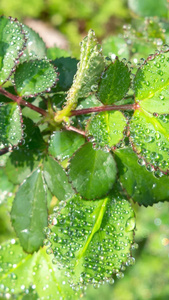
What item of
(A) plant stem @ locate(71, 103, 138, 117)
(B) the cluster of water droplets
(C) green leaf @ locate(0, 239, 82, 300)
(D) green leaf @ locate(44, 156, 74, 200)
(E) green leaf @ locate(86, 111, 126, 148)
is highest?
(A) plant stem @ locate(71, 103, 138, 117)

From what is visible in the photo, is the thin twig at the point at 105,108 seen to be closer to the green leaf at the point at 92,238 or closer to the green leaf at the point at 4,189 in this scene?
the green leaf at the point at 92,238

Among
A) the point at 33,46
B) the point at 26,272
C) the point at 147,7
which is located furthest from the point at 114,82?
the point at 147,7

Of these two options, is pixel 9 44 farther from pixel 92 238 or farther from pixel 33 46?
pixel 92 238

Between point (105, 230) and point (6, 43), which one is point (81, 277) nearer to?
point (105, 230)

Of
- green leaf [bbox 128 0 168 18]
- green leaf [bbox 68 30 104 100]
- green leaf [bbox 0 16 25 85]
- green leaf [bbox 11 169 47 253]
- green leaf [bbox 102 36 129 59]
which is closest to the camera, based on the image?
green leaf [bbox 68 30 104 100]

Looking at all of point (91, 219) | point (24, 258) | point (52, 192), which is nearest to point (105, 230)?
point (91, 219)

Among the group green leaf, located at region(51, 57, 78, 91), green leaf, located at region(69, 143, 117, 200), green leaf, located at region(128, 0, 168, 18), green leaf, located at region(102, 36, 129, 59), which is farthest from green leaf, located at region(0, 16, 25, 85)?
green leaf, located at region(128, 0, 168, 18)

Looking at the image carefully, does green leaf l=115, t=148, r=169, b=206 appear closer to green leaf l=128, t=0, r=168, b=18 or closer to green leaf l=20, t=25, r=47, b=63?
green leaf l=20, t=25, r=47, b=63
